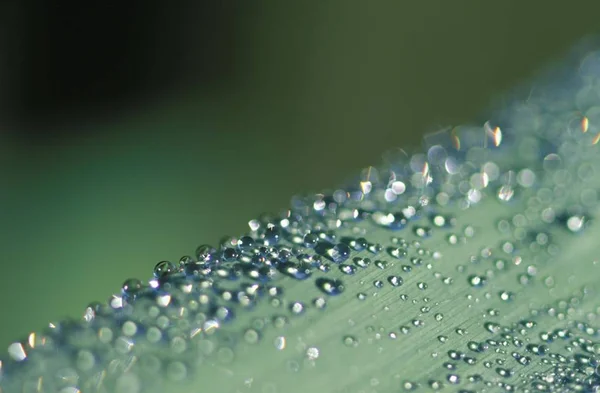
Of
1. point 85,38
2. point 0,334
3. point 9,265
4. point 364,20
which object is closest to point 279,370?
point 0,334

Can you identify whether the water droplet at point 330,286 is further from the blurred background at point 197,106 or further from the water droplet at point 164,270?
the blurred background at point 197,106

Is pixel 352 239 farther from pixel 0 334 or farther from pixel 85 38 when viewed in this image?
pixel 85 38

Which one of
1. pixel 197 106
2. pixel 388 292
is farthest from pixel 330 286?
pixel 197 106

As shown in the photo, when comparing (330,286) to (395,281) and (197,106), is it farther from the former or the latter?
(197,106)

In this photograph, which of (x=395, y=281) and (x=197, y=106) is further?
(x=197, y=106)

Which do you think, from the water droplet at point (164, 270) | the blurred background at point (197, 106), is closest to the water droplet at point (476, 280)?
the water droplet at point (164, 270)

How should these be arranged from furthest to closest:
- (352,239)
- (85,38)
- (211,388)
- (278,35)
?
(278,35) → (85,38) → (352,239) → (211,388)
